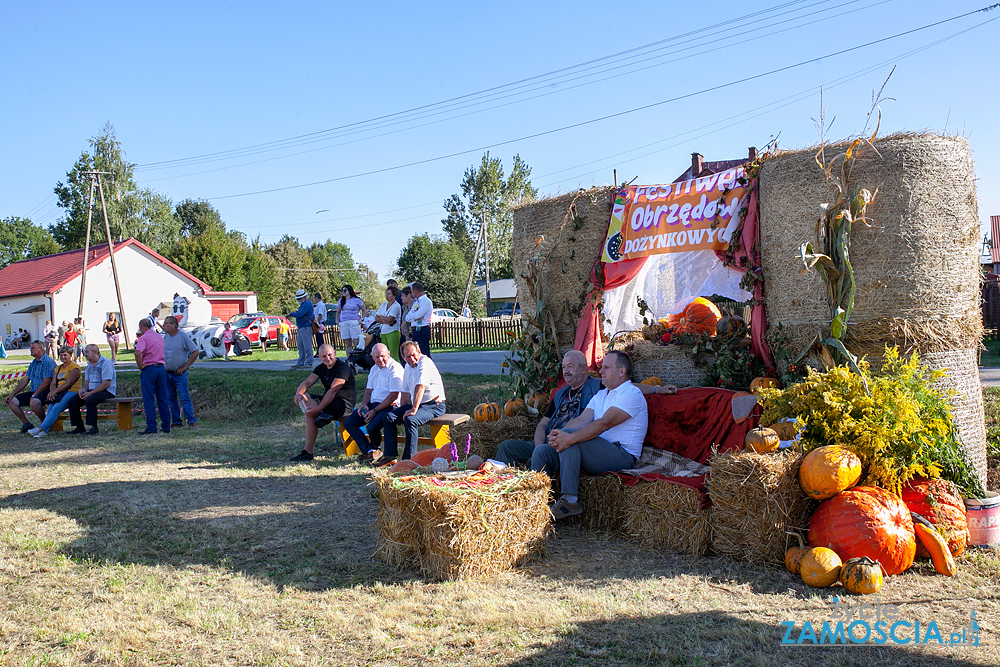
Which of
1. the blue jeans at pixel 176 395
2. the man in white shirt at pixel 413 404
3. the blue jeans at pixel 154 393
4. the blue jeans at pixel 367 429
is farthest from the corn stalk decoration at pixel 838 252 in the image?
the blue jeans at pixel 176 395

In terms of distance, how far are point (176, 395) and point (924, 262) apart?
10.6m

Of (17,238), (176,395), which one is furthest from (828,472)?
(17,238)

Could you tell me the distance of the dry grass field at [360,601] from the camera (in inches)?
136

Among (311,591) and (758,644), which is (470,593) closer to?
(311,591)

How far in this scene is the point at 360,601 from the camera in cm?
412

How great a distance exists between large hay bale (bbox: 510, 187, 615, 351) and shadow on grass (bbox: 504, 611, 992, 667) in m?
4.30

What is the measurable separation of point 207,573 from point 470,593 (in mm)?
1744

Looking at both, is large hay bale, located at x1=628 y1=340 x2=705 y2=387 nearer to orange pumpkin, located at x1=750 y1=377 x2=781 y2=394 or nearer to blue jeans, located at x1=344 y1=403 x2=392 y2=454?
orange pumpkin, located at x1=750 y1=377 x2=781 y2=394

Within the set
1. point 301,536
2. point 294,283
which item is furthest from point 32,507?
point 294,283

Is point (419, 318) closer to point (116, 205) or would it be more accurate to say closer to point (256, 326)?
point (256, 326)

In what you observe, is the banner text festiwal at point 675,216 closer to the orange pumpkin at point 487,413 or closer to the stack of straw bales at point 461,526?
the orange pumpkin at point 487,413

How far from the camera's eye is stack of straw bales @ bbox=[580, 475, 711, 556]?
15.6 ft

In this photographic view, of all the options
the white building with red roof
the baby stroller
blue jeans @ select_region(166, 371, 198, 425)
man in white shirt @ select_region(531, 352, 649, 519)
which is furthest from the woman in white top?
the white building with red roof

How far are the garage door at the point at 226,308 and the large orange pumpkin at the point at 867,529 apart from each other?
41.8m
